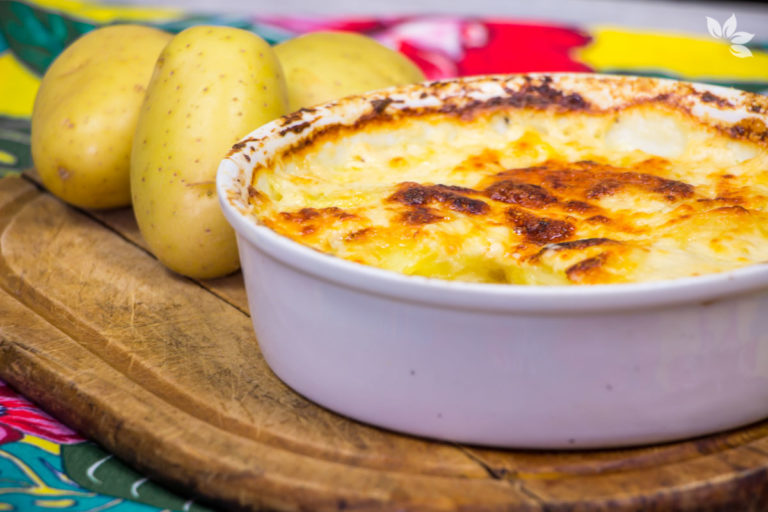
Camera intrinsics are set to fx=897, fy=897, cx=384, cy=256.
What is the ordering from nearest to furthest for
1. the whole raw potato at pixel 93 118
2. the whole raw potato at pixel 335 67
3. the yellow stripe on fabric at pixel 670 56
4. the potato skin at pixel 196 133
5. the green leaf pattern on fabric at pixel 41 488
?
the green leaf pattern on fabric at pixel 41 488 < the potato skin at pixel 196 133 < the whole raw potato at pixel 93 118 < the whole raw potato at pixel 335 67 < the yellow stripe on fabric at pixel 670 56

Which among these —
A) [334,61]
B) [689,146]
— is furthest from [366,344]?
[334,61]

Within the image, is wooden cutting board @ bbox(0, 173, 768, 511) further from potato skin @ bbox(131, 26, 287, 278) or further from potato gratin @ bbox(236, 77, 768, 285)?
potato gratin @ bbox(236, 77, 768, 285)

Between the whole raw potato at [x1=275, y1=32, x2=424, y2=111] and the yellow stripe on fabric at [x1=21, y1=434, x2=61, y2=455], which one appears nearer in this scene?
the yellow stripe on fabric at [x1=21, y1=434, x2=61, y2=455]

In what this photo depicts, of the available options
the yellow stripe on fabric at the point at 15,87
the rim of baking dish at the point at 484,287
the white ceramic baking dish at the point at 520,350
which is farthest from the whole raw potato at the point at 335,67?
the yellow stripe on fabric at the point at 15,87

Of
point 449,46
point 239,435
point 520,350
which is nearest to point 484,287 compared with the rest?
point 520,350

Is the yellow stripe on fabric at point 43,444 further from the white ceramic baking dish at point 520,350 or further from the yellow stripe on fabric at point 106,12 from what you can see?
the yellow stripe on fabric at point 106,12

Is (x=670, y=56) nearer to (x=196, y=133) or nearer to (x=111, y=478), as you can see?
(x=196, y=133)

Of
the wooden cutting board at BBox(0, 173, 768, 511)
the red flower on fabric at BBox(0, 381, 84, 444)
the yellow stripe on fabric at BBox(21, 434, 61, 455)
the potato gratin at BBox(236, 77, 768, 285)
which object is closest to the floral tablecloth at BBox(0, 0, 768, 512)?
the potato gratin at BBox(236, 77, 768, 285)
